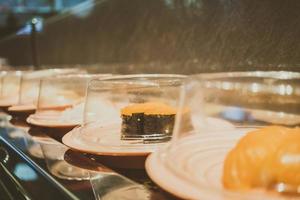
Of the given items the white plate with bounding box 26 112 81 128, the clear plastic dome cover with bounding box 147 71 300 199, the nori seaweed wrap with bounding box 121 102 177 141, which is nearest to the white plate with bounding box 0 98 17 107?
the white plate with bounding box 26 112 81 128

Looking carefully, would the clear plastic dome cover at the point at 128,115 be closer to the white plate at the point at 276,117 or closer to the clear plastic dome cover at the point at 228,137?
the clear plastic dome cover at the point at 228,137

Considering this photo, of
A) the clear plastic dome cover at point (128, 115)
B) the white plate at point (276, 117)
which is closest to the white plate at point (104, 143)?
the clear plastic dome cover at point (128, 115)

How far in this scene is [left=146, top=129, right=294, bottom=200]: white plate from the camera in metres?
0.61

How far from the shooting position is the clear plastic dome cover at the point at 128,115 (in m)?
1.02

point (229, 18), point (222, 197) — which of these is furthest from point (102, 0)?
point (222, 197)

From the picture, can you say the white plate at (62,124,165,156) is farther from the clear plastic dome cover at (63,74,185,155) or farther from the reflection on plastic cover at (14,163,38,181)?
the reflection on plastic cover at (14,163,38,181)

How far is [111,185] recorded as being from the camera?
82 centimetres

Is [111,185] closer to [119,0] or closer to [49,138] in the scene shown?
[49,138]

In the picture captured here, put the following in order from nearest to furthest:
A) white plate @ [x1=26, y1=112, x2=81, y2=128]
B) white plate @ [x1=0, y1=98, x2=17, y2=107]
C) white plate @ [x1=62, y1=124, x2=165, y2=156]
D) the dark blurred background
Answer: white plate @ [x1=62, y1=124, x2=165, y2=156]
white plate @ [x1=26, y1=112, x2=81, y2=128]
the dark blurred background
white plate @ [x1=0, y1=98, x2=17, y2=107]

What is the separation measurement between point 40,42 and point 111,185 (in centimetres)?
475

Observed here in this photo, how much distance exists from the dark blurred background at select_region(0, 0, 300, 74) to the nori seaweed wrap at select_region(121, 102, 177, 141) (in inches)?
22.7

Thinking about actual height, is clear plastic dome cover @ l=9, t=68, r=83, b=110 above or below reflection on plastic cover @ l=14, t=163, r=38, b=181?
above

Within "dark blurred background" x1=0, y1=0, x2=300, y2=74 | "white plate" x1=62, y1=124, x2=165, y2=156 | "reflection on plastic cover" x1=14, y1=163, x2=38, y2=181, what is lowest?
"reflection on plastic cover" x1=14, y1=163, x2=38, y2=181

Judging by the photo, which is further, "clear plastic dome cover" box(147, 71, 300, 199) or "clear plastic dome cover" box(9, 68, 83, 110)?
"clear plastic dome cover" box(9, 68, 83, 110)
